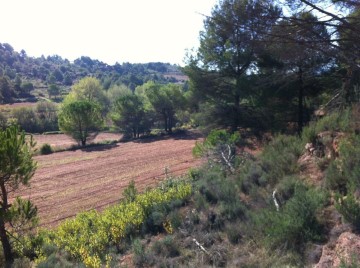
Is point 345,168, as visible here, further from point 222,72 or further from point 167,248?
point 222,72

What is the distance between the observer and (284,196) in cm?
845

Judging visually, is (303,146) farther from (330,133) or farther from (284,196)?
(284,196)

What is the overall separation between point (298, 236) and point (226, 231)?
73.6 inches

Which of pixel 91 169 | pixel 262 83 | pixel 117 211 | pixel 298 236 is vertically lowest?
pixel 91 169

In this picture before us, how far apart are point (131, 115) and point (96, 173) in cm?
2353

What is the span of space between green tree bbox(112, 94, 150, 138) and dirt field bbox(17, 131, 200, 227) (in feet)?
20.7

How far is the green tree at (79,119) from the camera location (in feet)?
144

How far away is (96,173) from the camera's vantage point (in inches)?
1134

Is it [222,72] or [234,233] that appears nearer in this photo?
[234,233]

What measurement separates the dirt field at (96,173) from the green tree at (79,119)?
3179 millimetres

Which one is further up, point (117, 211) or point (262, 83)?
point (262, 83)

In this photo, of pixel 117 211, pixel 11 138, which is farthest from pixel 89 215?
pixel 11 138

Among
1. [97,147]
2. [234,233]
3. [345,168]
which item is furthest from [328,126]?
[97,147]

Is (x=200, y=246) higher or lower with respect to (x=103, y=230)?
higher
